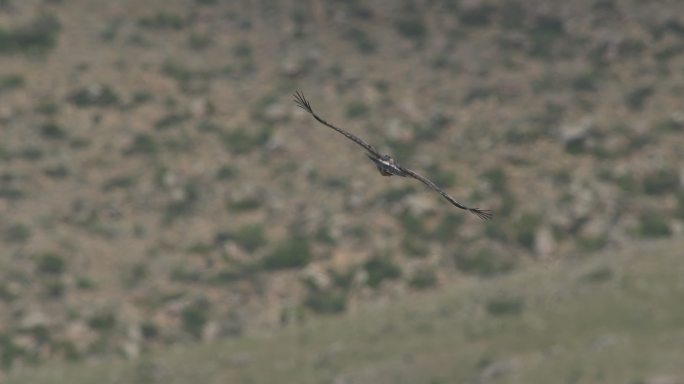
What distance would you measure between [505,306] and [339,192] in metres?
11.6

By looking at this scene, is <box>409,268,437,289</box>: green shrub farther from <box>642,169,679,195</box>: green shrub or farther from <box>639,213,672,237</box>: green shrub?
<box>642,169,679,195</box>: green shrub

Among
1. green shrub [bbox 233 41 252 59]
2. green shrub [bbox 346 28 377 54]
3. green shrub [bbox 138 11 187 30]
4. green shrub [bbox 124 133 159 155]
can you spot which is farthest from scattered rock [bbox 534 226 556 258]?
green shrub [bbox 138 11 187 30]

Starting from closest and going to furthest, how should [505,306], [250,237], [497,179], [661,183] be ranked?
[505,306]
[250,237]
[661,183]
[497,179]

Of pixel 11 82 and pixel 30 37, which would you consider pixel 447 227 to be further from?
pixel 30 37

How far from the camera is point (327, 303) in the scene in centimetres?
4691

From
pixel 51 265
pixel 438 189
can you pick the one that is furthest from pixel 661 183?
pixel 438 189

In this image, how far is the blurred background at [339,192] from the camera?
4247 cm

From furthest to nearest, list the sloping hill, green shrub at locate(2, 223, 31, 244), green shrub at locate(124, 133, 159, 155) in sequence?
green shrub at locate(124, 133, 159, 155), green shrub at locate(2, 223, 31, 244), the sloping hill

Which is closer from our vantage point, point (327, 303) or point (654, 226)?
point (327, 303)

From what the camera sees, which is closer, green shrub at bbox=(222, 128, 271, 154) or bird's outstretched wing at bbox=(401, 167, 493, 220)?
bird's outstretched wing at bbox=(401, 167, 493, 220)

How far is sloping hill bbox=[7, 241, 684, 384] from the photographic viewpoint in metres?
38.1

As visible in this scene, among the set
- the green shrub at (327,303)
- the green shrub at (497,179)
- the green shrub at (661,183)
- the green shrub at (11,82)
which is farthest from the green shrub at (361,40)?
the green shrub at (327,303)

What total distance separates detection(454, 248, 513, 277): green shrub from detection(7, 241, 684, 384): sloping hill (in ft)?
3.94

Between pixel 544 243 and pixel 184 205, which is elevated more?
pixel 184 205
